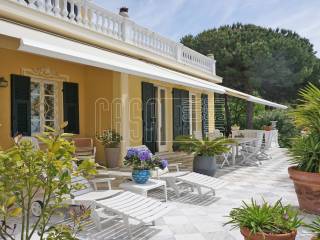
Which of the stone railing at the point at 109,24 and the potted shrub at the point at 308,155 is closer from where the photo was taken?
the potted shrub at the point at 308,155

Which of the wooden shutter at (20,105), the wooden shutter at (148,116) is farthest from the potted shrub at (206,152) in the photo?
the wooden shutter at (20,105)

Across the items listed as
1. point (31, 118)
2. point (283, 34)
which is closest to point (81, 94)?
point (31, 118)

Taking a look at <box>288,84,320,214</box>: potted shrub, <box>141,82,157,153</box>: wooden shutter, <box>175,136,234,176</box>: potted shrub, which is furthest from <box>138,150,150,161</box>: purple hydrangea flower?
<box>141,82,157,153</box>: wooden shutter

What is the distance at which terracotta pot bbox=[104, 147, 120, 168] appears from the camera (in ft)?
45.0

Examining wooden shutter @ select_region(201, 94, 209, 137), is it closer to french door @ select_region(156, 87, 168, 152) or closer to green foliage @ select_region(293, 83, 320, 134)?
french door @ select_region(156, 87, 168, 152)

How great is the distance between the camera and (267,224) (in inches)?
190

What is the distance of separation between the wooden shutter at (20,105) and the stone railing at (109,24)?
2.47 meters

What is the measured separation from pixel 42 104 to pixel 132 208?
7918mm

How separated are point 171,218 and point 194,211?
760mm

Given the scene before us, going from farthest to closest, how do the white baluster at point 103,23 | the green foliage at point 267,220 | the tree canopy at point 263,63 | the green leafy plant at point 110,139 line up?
the tree canopy at point 263,63 < the green leafy plant at point 110,139 < the white baluster at point 103,23 < the green foliage at point 267,220

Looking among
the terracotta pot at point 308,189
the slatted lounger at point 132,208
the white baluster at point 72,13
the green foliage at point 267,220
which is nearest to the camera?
the green foliage at point 267,220

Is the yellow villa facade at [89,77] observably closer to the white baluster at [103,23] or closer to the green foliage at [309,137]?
the white baluster at [103,23]

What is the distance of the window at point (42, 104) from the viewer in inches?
494

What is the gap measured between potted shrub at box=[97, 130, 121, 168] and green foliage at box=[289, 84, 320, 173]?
7358mm
